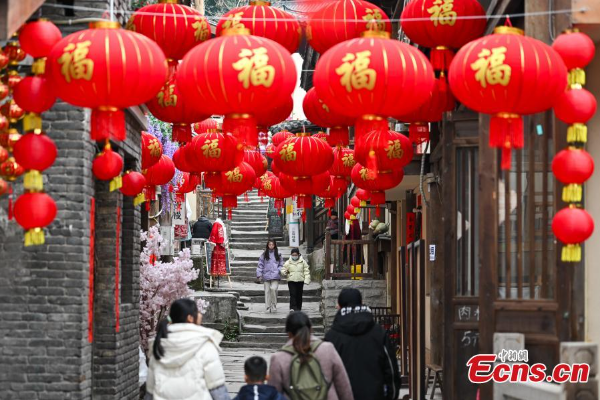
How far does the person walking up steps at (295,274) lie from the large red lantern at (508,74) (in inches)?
804

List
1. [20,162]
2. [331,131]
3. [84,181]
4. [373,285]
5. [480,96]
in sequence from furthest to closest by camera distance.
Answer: [373,285], [331,131], [84,181], [20,162], [480,96]

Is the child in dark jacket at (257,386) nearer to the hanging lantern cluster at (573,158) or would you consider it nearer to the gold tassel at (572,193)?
the hanging lantern cluster at (573,158)

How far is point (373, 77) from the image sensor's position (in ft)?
32.2

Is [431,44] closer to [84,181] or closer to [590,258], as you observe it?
[590,258]

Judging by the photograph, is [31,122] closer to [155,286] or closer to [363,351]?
[363,351]

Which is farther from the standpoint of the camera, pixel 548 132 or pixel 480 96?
pixel 548 132

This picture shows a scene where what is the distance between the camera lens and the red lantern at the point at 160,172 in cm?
1873

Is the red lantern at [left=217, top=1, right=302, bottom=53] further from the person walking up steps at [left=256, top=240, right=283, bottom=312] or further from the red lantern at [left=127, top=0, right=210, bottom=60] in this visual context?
the person walking up steps at [left=256, top=240, right=283, bottom=312]

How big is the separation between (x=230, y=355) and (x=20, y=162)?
1698 centimetres

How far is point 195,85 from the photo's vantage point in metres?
9.96

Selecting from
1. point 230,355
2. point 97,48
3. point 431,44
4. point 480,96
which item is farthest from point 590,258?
point 230,355

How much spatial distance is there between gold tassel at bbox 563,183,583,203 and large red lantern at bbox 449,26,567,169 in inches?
29.2

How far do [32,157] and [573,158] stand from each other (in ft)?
16.5

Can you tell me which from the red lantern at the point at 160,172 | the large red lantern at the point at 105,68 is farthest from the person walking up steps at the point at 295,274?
the large red lantern at the point at 105,68
